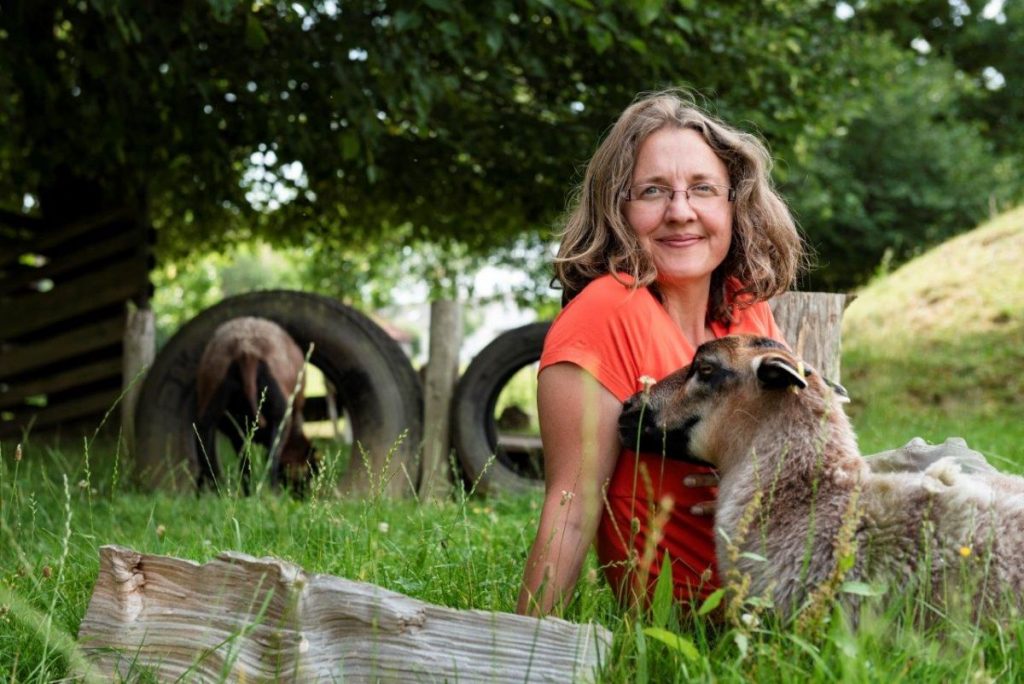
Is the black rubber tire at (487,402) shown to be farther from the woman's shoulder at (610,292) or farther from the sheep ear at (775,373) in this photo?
the sheep ear at (775,373)

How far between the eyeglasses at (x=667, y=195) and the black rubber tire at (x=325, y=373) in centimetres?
466

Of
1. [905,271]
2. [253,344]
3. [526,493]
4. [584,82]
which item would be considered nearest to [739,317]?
[526,493]

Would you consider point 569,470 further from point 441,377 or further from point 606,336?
point 441,377

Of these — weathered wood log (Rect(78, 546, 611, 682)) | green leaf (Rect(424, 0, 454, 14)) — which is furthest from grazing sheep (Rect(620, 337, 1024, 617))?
green leaf (Rect(424, 0, 454, 14))

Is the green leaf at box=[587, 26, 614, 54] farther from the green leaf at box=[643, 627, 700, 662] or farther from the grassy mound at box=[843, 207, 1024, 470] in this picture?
the green leaf at box=[643, 627, 700, 662]

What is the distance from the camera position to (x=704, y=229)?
12.9 feet

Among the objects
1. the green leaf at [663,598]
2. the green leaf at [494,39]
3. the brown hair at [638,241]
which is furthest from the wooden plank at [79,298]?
the green leaf at [663,598]

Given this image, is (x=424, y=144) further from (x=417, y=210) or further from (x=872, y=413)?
(x=872, y=413)

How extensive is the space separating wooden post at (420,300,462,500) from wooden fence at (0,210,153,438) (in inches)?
174

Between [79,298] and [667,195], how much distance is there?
30.0ft

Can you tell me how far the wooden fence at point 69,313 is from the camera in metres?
11.2

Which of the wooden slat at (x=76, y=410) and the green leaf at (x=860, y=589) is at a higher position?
the wooden slat at (x=76, y=410)

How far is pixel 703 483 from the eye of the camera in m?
3.67

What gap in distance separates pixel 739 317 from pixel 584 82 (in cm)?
714
